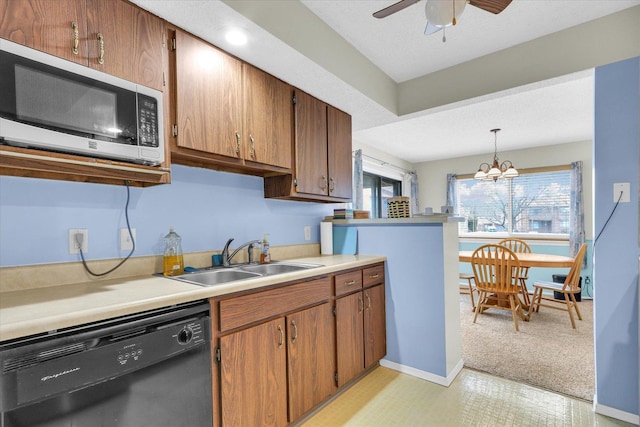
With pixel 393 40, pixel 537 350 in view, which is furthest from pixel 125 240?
pixel 537 350

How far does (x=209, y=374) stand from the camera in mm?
1307

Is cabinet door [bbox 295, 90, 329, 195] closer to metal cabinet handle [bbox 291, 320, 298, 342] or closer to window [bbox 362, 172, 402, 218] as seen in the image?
metal cabinet handle [bbox 291, 320, 298, 342]

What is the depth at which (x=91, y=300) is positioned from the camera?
1103mm

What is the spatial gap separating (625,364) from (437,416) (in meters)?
1.10

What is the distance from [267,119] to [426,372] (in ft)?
6.92

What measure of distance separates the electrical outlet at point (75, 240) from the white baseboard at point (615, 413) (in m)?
2.95

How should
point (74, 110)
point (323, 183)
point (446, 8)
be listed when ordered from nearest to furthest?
point (74, 110) < point (446, 8) < point (323, 183)

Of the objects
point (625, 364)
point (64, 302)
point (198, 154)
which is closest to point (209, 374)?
point (64, 302)

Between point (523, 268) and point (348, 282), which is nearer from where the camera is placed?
point (348, 282)

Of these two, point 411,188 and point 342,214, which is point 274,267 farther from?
point 411,188

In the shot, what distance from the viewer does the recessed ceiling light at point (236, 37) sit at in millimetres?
1609

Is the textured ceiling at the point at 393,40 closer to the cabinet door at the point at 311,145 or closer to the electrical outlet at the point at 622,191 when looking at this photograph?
the cabinet door at the point at 311,145

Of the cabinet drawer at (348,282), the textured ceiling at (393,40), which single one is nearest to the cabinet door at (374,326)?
the cabinet drawer at (348,282)

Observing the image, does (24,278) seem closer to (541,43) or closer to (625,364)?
(625,364)
